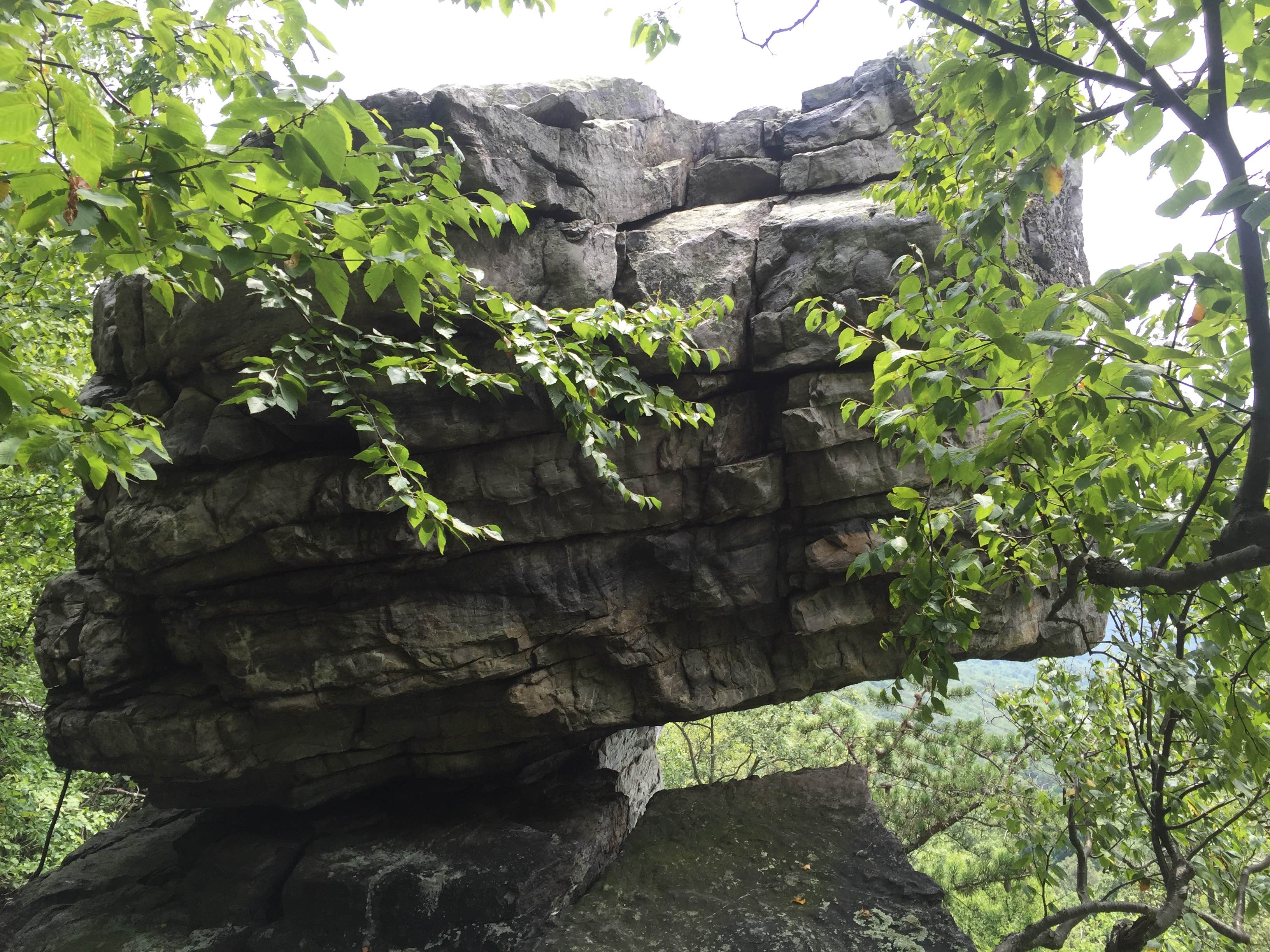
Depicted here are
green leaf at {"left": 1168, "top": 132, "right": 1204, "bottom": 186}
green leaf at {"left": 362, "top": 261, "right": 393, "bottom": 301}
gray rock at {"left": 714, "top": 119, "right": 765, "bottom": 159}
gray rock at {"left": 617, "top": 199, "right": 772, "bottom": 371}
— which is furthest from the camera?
gray rock at {"left": 714, "top": 119, "right": 765, "bottom": 159}

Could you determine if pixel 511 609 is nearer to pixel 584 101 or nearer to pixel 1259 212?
pixel 584 101

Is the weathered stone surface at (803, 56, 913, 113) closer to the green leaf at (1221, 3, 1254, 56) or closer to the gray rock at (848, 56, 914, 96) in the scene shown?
the gray rock at (848, 56, 914, 96)

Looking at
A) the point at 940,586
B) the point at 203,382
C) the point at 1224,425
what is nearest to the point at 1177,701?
the point at 940,586

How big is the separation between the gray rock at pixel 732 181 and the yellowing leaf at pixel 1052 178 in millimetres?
4147

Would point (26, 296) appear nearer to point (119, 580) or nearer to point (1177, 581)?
point (119, 580)

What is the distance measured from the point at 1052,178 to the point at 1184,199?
3.05 ft

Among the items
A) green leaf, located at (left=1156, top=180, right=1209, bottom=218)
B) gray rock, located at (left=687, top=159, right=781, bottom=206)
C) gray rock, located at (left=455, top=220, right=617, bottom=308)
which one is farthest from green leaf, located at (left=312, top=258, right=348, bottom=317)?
gray rock, located at (left=687, top=159, right=781, bottom=206)

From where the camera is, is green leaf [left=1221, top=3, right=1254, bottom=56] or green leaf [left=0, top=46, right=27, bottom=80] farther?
green leaf [left=1221, top=3, right=1254, bottom=56]

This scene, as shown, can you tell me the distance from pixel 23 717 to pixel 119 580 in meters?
7.58

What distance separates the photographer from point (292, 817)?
6430mm

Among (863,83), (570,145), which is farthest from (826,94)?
(570,145)

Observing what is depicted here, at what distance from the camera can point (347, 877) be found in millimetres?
5430

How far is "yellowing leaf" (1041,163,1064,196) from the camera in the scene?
2588mm

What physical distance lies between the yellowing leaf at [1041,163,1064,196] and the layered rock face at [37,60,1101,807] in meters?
2.64
